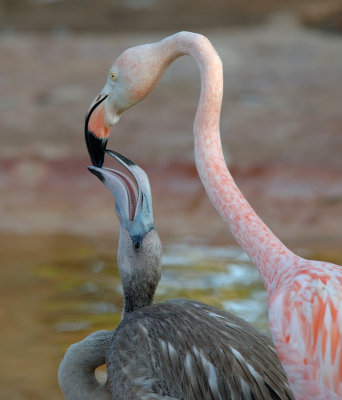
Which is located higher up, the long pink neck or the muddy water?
the long pink neck

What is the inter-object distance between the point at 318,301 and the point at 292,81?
698 centimetres

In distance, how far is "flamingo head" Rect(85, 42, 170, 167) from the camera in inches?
137

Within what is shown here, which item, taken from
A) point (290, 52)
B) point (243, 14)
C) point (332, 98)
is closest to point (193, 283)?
point (332, 98)

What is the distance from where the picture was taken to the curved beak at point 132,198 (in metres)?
3.73

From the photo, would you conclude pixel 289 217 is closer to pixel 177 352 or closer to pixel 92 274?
pixel 92 274

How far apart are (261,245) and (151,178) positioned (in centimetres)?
458

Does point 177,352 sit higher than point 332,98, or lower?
lower

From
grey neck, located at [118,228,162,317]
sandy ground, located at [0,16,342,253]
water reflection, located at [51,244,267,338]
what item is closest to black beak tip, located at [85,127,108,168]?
grey neck, located at [118,228,162,317]

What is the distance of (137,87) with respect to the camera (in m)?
3.51

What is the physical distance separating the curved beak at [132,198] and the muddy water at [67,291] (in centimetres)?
110

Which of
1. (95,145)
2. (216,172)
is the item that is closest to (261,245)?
(216,172)

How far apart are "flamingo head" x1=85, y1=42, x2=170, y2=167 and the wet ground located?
144 cm

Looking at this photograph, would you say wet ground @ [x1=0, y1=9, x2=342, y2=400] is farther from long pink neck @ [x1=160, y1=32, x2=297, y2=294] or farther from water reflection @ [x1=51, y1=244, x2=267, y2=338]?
long pink neck @ [x1=160, y1=32, x2=297, y2=294]

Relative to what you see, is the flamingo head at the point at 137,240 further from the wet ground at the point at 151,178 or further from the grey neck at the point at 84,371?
the wet ground at the point at 151,178
